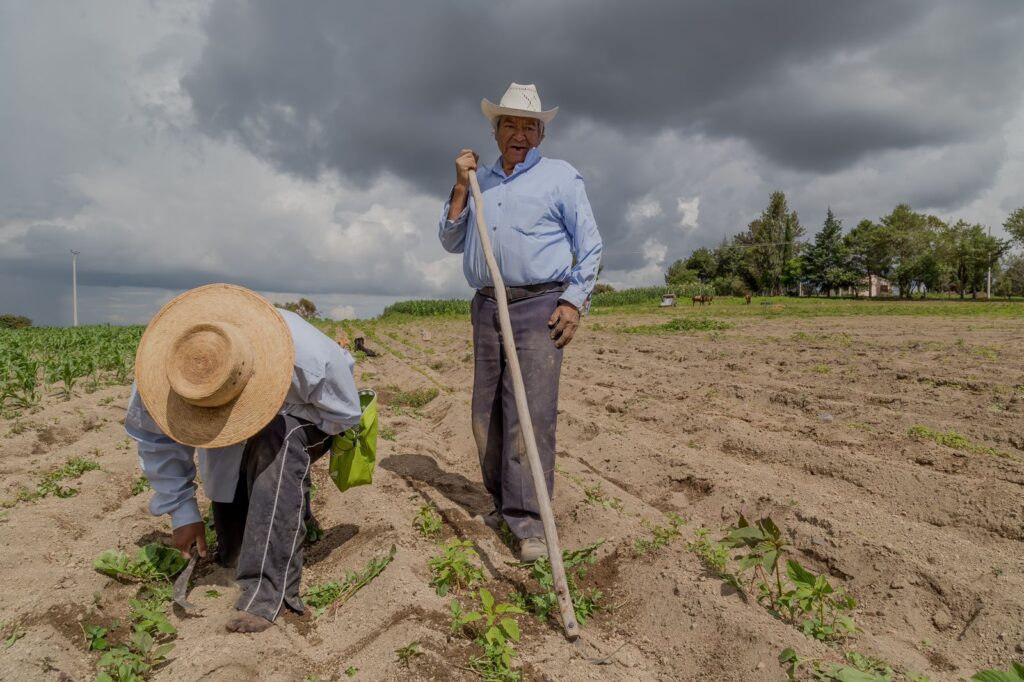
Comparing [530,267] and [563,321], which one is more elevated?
[530,267]

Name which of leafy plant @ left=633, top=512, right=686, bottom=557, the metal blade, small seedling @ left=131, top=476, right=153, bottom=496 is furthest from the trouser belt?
small seedling @ left=131, top=476, right=153, bottom=496

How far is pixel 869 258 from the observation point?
57594 millimetres

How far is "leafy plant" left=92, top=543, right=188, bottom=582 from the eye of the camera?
265 centimetres

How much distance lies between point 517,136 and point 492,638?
2.34 meters

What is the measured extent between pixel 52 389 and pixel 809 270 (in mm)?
65631

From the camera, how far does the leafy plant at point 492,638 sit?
2.03 meters

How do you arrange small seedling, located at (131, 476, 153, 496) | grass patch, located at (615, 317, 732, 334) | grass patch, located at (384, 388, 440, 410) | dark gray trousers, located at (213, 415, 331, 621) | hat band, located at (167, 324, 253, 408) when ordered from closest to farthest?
Answer: 1. hat band, located at (167, 324, 253, 408)
2. dark gray trousers, located at (213, 415, 331, 621)
3. small seedling, located at (131, 476, 153, 496)
4. grass patch, located at (384, 388, 440, 410)
5. grass patch, located at (615, 317, 732, 334)

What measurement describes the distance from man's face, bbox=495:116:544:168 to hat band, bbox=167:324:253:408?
173cm

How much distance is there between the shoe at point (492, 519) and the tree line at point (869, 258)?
44.2 m

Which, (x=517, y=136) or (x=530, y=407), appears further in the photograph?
(x=517, y=136)

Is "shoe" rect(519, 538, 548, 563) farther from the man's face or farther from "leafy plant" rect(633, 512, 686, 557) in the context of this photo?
the man's face

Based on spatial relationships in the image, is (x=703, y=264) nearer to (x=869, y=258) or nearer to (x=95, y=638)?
(x=869, y=258)

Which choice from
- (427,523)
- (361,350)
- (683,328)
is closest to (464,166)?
(427,523)

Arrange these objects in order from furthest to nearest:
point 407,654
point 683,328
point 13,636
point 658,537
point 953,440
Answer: point 683,328, point 953,440, point 658,537, point 13,636, point 407,654
